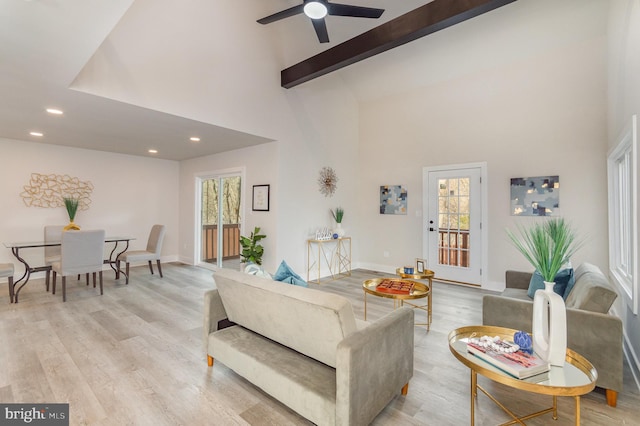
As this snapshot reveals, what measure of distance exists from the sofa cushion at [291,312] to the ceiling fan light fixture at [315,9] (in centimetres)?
262

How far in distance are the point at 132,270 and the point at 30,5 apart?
5318 mm

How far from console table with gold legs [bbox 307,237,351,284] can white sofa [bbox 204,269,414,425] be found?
328cm

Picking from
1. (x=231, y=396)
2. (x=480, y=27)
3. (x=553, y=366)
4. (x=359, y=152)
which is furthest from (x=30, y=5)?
(x=359, y=152)

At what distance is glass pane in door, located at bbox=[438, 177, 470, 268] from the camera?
516 cm

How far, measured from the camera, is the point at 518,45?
448 cm

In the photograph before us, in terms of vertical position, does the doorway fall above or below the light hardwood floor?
above

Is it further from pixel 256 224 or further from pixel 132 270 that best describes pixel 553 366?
pixel 132 270

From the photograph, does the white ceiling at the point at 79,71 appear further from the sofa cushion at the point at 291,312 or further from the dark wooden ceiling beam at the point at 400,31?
the sofa cushion at the point at 291,312

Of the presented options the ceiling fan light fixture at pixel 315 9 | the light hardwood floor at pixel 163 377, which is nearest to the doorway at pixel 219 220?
the light hardwood floor at pixel 163 377

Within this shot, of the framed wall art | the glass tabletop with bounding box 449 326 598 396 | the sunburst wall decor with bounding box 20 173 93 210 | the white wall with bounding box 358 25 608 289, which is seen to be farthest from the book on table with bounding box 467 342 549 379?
the sunburst wall decor with bounding box 20 173 93 210

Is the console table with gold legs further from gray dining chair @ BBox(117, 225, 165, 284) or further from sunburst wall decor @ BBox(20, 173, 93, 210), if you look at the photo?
sunburst wall decor @ BBox(20, 173, 93, 210)

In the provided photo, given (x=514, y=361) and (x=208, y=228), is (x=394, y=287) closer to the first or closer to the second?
(x=514, y=361)

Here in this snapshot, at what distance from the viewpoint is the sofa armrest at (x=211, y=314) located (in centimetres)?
235

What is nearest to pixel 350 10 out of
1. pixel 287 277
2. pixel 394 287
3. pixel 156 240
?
pixel 287 277
